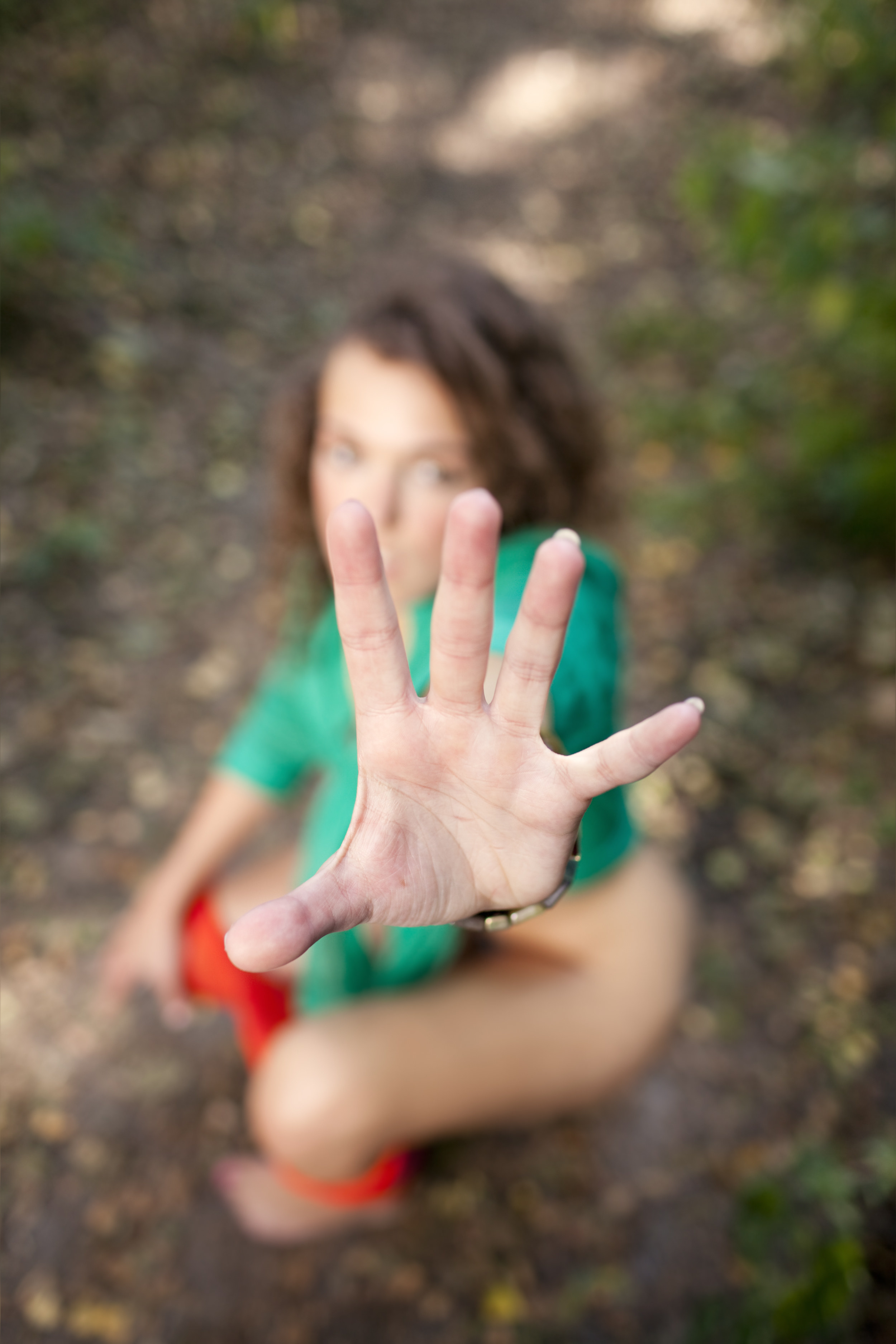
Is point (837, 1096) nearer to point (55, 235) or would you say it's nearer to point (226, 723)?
point (226, 723)

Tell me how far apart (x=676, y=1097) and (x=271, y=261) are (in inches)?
196

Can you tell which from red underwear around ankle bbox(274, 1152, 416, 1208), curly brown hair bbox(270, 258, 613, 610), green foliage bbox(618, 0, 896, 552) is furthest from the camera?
green foliage bbox(618, 0, 896, 552)

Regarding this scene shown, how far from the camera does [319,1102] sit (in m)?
1.39

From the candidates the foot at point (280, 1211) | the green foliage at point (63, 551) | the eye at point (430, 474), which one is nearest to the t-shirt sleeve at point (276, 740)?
the eye at point (430, 474)

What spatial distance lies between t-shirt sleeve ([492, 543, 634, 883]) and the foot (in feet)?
3.68

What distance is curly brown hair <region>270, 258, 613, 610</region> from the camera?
55.1 inches

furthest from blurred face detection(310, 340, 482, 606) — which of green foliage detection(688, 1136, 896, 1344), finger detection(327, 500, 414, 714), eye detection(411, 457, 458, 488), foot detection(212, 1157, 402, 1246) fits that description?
green foliage detection(688, 1136, 896, 1344)

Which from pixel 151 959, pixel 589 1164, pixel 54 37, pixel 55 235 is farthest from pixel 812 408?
pixel 54 37

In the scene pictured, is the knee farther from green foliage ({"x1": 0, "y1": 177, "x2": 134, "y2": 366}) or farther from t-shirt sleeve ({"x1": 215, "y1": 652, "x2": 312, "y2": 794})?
green foliage ({"x1": 0, "y1": 177, "x2": 134, "y2": 366})

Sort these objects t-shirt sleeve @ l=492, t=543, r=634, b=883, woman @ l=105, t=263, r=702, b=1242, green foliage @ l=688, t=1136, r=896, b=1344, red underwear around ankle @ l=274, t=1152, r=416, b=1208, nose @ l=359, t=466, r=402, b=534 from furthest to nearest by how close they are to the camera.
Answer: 1. red underwear around ankle @ l=274, t=1152, r=416, b=1208
2. green foliage @ l=688, t=1136, r=896, b=1344
3. nose @ l=359, t=466, r=402, b=534
4. t-shirt sleeve @ l=492, t=543, r=634, b=883
5. woman @ l=105, t=263, r=702, b=1242

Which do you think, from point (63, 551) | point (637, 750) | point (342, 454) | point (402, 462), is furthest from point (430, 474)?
point (63, 551)

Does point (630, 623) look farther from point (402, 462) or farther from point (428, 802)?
point (428, 802)

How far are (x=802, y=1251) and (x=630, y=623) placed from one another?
2.17 m

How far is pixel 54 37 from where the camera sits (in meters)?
5.01
